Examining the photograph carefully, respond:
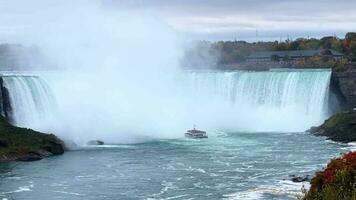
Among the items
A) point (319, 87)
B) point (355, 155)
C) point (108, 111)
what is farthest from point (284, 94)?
point (355, 155)

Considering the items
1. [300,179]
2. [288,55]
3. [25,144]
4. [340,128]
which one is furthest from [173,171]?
[288,55]

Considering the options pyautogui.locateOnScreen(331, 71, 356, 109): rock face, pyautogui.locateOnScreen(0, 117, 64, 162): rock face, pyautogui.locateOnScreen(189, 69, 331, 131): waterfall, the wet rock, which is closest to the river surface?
the wet rock

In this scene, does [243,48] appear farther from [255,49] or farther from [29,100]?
[29,100]

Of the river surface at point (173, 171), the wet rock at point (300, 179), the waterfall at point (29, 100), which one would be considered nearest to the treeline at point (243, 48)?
the waterfall at point (29, 100)

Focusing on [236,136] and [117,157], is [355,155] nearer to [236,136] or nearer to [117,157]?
[117,157]

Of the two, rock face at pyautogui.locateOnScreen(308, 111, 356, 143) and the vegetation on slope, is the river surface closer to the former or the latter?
rock face at pyautogui.locateOnScreen(308, 111, 356, 143)

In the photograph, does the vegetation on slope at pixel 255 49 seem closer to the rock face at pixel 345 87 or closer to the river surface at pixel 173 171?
the rock face at pixel 345 87
